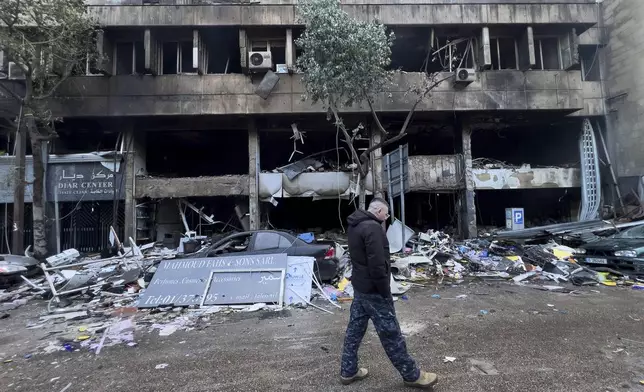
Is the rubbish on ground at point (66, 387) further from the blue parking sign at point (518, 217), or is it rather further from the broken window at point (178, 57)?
the blue parking sign at point (518, 217)

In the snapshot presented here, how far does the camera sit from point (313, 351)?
4.05m

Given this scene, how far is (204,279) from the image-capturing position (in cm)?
648

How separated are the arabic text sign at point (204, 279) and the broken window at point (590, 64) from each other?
16.8 metres

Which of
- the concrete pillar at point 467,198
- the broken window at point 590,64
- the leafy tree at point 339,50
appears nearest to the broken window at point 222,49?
the leafy tree at point 339,50

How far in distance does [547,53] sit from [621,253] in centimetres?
1019

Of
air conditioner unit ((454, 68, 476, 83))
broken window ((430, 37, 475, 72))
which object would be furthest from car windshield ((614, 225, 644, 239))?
broken window ((430, 37, 475, 72))

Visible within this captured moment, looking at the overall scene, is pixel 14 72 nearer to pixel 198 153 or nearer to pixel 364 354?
pixel 198 153

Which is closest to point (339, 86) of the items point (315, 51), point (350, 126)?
point (315, 51)

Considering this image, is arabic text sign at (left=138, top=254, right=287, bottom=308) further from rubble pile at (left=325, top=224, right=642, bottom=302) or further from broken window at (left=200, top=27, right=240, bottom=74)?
broken window at (left=200, top=27, right=240, bottom=74)

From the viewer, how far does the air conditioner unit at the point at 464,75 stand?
1249cm

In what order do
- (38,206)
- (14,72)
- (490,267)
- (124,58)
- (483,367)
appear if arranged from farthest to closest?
(124,58)
(14,72)
(38,206)
(490,267)
(483,367)

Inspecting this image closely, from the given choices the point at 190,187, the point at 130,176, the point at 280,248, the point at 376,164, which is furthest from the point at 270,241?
the point at 130,176

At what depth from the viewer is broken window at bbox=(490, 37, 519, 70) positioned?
1417cm

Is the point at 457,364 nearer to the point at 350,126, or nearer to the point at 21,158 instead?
the point at 350,126
